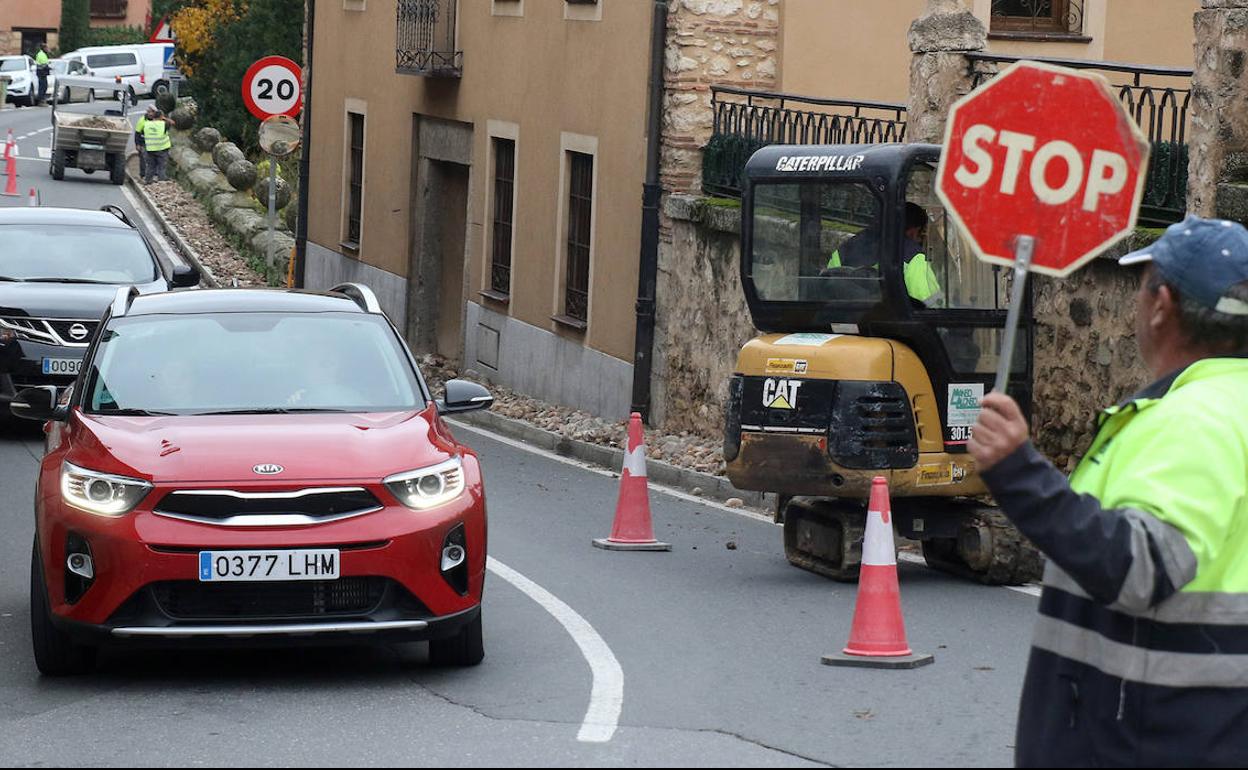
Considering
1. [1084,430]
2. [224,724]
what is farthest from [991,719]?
[1084,430]

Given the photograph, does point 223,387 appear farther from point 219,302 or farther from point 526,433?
point 526,433

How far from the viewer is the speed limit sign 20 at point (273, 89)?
2516cm

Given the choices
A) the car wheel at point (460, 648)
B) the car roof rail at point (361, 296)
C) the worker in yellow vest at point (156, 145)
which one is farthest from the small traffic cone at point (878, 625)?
the worker in yellow vest at point (156, 145)

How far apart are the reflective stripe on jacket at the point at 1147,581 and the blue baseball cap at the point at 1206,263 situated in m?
0.11

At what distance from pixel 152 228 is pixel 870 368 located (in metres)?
30.9

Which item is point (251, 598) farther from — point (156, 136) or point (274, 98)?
point (156, 136)

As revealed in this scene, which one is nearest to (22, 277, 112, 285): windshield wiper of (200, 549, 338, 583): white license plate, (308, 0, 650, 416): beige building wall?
(308, 0, 650, 416): beige building wall

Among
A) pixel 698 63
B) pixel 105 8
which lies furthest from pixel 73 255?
pixel 105 8

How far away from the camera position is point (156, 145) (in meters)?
45.5

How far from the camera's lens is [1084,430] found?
12.2 meters

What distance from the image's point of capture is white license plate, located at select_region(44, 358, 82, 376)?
16500 mm

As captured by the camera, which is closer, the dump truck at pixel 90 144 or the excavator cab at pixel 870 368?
the excavator cab at pixel 870 368

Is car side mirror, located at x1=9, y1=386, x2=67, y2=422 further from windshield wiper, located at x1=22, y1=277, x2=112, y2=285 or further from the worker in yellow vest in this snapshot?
the worker in yellow vest

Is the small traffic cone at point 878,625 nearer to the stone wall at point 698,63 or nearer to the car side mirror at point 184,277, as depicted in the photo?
the car side mirror at point 184,277
